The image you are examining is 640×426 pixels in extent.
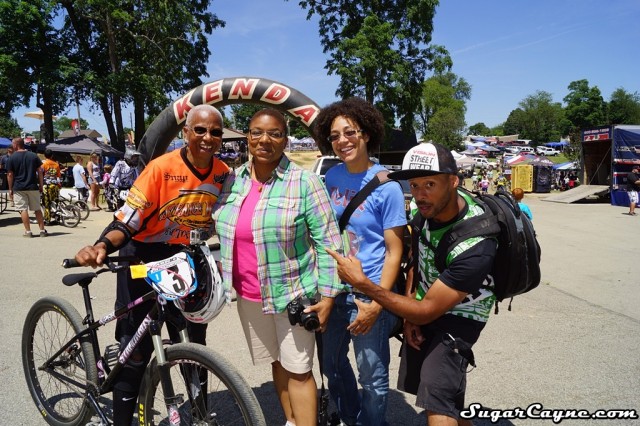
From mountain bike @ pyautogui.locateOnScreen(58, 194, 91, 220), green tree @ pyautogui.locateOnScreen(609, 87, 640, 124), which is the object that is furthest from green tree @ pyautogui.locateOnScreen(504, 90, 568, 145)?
mountain bike @ pyautogui.locateOnScreen(58, 194, 91, 220)

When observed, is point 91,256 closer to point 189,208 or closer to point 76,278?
point 76,278

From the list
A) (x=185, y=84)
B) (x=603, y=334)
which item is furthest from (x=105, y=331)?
(x=185, y=84)

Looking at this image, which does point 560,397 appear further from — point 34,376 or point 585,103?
A: point 585,103

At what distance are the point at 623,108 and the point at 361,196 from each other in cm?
9121

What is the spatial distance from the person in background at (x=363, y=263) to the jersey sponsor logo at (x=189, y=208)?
2.50 feet

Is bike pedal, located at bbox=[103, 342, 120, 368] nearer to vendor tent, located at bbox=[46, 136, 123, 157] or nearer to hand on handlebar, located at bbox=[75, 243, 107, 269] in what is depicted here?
hand on handlebar, located at bbox=[75, 243, 107, 269]

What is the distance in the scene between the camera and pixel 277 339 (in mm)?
2531

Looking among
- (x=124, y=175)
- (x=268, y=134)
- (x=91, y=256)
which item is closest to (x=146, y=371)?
(x=91, y=256)

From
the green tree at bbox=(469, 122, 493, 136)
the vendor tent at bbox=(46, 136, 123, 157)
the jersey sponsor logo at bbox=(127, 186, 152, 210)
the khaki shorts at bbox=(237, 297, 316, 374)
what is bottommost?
the khaki shorts at bbox=(237, 297, 316, 374)

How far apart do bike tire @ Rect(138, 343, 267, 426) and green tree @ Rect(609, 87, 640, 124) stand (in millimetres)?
88072

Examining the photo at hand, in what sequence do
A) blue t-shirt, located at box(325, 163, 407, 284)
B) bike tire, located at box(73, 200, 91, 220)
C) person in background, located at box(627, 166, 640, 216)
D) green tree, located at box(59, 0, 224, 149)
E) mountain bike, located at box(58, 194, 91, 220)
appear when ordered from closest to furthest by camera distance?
blue t-shirt, located at box(325, 163, 407, 284)
mountain bike, located at box(58, 194, 91, 220)
bike tire, located at box(73, 200, 91, 220)
person in background, located at box(627, 166, 640, 216)
green tree, located at box(59, 0, 224, 149)

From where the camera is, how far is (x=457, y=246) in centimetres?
209

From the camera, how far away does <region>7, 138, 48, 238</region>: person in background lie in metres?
9.70

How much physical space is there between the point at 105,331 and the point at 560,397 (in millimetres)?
4223
